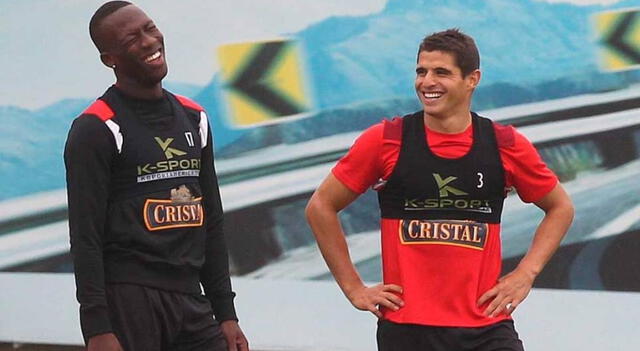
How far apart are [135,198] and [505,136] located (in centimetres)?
111

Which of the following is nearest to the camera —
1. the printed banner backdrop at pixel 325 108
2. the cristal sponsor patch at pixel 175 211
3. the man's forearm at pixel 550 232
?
the cristal sponsor patch at pixel 175 211

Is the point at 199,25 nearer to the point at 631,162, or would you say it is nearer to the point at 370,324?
the point at 370,324

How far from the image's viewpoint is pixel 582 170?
5.25 metres

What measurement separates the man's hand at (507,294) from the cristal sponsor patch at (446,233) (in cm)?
13

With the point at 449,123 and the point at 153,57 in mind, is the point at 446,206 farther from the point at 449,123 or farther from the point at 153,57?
the point at 153,57

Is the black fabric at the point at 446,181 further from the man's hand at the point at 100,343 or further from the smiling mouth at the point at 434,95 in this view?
the man's hand at the point at 100,343

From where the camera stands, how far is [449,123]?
11.2ft

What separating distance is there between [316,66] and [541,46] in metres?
1.10

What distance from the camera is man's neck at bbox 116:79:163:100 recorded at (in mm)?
3160

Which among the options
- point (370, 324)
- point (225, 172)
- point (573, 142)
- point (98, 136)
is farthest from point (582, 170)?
point (98, 136)

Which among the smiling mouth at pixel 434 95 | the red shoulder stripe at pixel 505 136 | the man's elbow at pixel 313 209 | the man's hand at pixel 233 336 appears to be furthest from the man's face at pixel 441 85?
the man's hand at pixel 233 336

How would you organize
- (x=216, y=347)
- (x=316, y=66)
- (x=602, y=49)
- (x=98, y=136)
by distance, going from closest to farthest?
(x=98, y=136) < (x=216, y=347) < (x=602, y=49) < (x=316, y=66)

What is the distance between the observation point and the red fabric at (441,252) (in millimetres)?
3355

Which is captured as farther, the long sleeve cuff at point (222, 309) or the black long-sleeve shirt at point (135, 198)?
the long sleeve cuff at point (222, 309)
